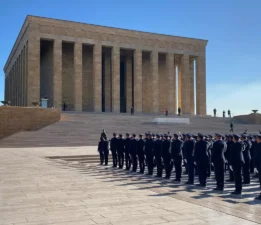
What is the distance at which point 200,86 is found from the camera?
44125mm

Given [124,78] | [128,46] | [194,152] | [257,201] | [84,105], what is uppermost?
[128,46]

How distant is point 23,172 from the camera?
1108 cm

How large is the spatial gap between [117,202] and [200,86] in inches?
1533

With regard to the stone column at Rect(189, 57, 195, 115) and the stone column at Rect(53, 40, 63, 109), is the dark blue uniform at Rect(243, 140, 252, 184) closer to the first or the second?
the stone column at Rect(53, 40, 63, 109)

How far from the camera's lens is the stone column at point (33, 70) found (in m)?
35.3

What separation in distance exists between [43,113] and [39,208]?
22.0m

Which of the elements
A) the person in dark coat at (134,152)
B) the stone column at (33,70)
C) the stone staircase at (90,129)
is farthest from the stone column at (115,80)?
the person in dark coat at (134,152)

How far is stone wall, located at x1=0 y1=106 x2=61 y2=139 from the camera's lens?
2605 cm

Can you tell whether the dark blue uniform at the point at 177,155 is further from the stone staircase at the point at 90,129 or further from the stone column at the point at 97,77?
the stone column at the point at 97,77

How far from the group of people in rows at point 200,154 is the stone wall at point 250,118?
25.5 metres

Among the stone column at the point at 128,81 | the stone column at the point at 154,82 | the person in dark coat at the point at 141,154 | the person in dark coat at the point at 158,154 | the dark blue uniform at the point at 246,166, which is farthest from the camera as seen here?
the stone column at the point at 128,81

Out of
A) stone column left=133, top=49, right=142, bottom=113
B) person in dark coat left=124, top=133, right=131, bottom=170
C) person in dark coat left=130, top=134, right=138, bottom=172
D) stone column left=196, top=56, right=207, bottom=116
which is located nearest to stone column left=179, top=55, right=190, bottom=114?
stone column left=196, top=56, right=207, bottom=116

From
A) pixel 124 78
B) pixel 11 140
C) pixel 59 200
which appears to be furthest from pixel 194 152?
pixel 124 78

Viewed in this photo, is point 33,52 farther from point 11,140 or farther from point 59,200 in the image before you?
point 59,200
